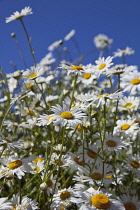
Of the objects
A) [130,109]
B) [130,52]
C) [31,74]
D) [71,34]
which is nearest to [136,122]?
[130,109]

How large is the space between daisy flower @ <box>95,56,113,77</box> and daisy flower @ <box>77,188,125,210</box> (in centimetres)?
70

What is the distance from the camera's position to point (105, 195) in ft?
4.04

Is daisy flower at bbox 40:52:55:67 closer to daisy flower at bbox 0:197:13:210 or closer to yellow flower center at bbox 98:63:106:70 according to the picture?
yellow flower center at bbox 98:63:106:70

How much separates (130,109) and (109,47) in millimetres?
1938

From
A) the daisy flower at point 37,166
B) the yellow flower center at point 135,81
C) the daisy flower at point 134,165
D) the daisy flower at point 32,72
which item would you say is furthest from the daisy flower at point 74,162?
the yellow flower center at point 135,81

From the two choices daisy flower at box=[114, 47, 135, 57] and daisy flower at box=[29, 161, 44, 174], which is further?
daisy flower at box=[114, 47, 135, 57]

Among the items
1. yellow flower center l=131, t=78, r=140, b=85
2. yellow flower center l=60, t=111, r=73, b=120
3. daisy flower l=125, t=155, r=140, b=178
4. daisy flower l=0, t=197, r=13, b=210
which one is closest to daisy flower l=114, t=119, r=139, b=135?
daisy flower l=125, t=155, r=140, b=178

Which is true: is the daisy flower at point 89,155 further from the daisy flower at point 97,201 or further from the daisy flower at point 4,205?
the daisy flower at point 4,205

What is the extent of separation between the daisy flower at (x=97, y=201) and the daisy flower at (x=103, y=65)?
0.70 m

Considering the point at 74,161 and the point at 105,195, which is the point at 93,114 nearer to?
the point at 74,161

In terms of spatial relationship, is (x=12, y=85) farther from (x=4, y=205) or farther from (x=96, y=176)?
(x=4, y=205)

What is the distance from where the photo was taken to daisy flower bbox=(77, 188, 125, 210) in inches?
46.8

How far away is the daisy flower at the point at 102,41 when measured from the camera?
11.9ft

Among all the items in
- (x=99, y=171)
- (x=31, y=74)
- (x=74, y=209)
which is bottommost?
(x=74, y=209)
